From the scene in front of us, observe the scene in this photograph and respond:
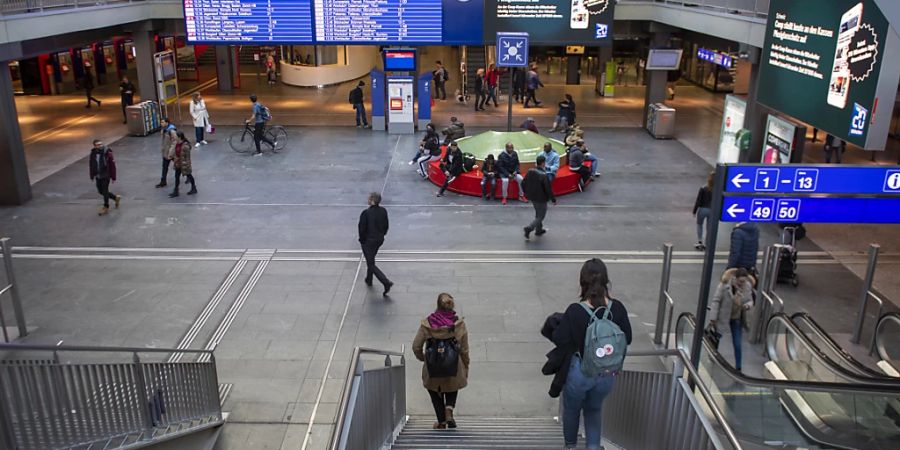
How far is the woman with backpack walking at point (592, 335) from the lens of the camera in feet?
15.8

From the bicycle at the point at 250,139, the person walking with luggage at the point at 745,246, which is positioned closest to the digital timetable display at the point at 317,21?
the bicycle at the point at 250,139

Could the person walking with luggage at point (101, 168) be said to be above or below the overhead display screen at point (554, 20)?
below

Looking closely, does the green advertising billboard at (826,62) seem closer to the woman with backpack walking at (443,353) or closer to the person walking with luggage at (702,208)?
the person walking with luggage at (702,208)

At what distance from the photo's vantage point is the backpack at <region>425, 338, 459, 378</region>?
6.54 meters

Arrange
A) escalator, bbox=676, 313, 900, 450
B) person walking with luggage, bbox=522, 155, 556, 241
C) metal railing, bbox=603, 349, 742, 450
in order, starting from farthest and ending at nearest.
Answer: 1. person walking with luggage, bbox=522, 155, 556, 241
2. escalator, bbox=676, 313, 900, 450
3. metal railing, bbox=603, 349, 742, 450

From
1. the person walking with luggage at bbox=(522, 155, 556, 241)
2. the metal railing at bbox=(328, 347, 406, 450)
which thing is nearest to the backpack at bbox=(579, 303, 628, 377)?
the metal railing at bbox=(328, 347, 406, 450)

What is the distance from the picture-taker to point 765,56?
38.2 ft

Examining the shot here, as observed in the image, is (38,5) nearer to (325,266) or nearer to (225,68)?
(325,266)

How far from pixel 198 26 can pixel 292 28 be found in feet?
8.87

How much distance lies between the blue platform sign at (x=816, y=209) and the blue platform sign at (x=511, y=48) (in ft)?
42.2

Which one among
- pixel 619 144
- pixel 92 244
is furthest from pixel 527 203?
pixel 92 244

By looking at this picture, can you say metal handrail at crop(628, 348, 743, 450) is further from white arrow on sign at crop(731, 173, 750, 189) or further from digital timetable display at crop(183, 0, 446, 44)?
digital timetable display at crop(183, 0, 446, 44)

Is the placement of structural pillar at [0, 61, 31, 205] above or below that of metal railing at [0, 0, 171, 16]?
below

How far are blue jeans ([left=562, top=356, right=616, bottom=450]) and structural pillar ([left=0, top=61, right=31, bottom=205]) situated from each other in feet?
44.7
